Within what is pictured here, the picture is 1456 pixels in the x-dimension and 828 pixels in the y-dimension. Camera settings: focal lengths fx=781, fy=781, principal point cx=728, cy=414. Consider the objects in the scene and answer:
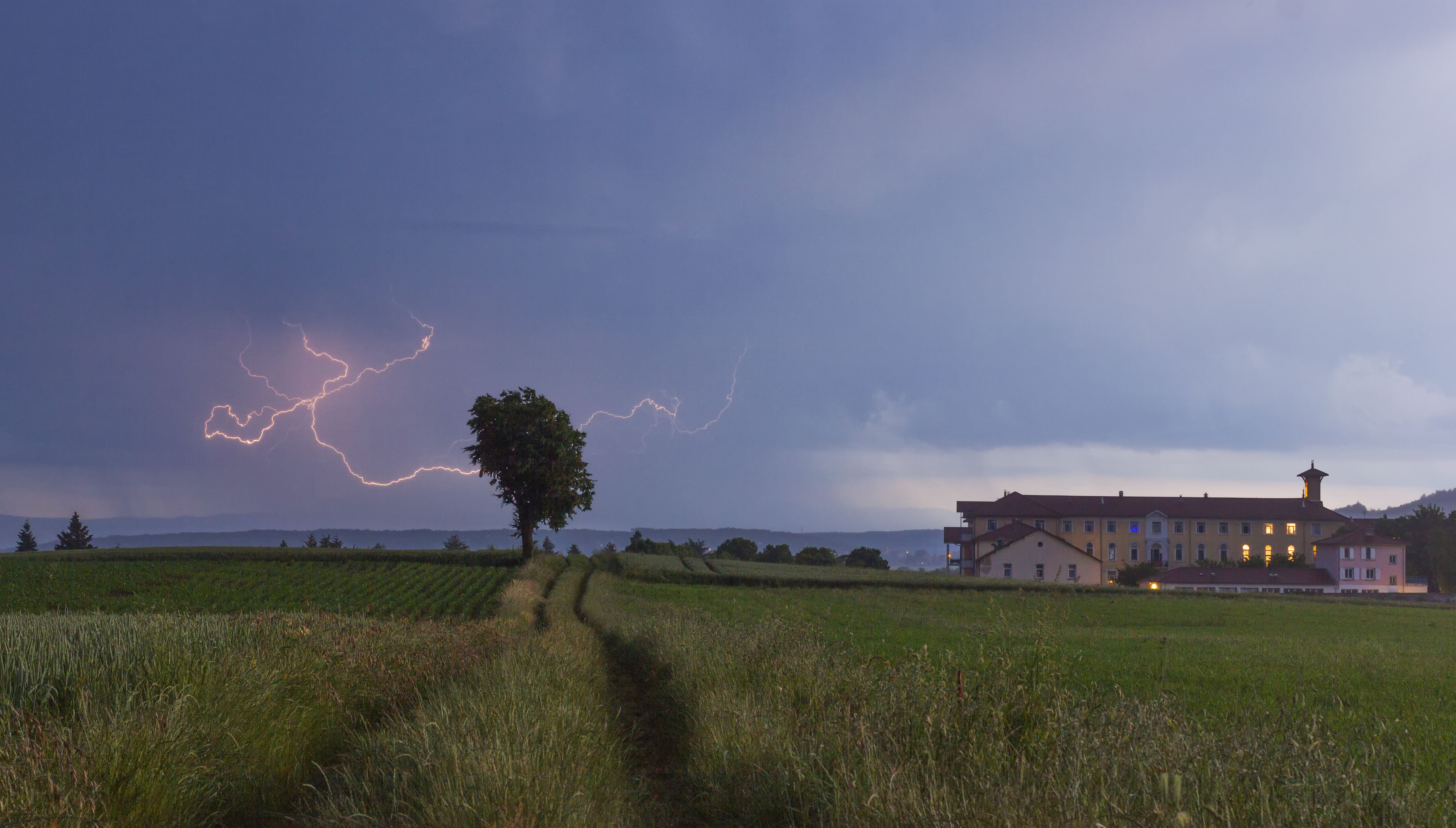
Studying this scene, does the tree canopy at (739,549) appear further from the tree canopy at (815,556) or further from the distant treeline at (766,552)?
the tree canopy at (815,556)

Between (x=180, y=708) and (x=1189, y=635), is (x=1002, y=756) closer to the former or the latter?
(x=180, y=708)

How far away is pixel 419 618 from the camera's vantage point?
32.0 metres

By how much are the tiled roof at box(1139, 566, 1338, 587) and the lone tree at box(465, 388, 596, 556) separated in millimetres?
61388

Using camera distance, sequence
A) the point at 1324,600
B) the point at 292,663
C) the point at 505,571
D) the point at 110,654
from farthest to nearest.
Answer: the point at 505,571
the point at 1324,600
the point at 292,663
the point at 110,654

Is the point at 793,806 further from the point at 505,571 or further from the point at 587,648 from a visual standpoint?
the point at 505,571

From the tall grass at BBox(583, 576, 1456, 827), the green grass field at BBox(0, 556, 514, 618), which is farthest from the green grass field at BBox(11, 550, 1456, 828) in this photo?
the green grass field at BBox(0, 556, 514, 618)

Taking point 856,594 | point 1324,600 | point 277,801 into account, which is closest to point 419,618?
point 856,594

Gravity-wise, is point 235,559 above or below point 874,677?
below

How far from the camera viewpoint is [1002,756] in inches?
214

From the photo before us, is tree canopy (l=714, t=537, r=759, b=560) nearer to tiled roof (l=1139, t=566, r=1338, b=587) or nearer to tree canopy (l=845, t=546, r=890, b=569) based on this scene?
tree canopy (l=845, t=546, r=890, b=569)

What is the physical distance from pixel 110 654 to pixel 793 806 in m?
8.05

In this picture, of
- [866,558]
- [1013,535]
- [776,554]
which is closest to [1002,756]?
[1013,535]

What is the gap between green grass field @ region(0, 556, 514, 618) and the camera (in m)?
35.3

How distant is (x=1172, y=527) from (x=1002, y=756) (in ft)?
340
